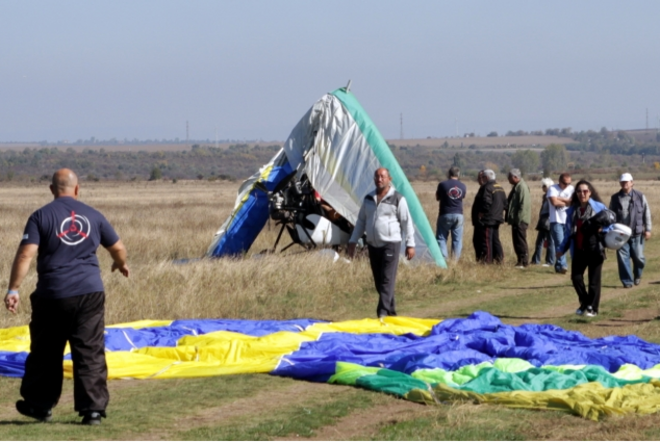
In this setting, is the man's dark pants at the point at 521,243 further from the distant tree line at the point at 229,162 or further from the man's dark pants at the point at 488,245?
the distant tree line at the point at 229,162

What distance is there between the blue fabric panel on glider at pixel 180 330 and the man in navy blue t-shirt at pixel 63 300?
2518mm

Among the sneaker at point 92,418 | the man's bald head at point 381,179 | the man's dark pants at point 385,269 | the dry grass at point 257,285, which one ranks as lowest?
the dry grass at point 257,285


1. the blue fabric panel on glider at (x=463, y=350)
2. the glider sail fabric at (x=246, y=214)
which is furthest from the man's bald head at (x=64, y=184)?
the glider sail fabric at (x=246, y=214)

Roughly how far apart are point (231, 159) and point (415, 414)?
13919 centimetres

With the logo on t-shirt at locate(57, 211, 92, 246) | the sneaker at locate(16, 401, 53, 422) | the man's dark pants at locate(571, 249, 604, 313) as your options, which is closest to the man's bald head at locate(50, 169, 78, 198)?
the logo on t-shirt at locate(57, 211, 92, 246)

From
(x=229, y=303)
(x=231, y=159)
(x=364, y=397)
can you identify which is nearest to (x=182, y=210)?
(x=229, y=303)

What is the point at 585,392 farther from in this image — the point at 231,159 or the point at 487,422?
the point at 231,159

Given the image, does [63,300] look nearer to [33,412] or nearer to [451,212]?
[33,412]

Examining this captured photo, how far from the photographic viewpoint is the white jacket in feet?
35.4

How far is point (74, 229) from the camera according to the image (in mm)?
6496

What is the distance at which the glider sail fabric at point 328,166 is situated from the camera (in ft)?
52.7

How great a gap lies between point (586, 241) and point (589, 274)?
0.41 meters

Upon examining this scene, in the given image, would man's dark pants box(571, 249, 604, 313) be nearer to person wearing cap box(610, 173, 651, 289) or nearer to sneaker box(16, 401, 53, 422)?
person wearing cap box(610, 173, 651, 289)

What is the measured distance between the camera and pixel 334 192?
1606 cm
